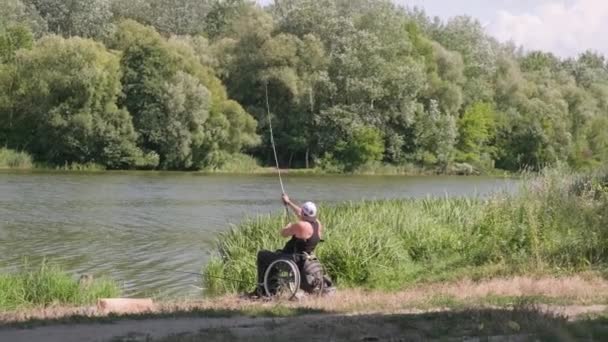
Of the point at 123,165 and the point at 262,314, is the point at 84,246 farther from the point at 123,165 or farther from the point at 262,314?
the point at 123,165

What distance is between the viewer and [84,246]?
21.5 metres

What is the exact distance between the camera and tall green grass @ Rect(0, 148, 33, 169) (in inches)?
2082

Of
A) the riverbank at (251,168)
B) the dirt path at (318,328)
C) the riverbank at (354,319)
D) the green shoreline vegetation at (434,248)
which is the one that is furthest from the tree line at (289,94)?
the dirt path at (318,328)

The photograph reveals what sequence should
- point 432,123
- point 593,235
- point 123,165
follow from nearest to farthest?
1. point 593,235
2. point 123,165
3. point 432,123

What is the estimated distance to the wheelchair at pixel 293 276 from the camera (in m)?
11.5

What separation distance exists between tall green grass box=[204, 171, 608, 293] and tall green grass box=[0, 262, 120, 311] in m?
2.47

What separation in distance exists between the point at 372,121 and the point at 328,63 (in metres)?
5.44

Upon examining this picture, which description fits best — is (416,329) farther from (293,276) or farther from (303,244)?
(303,244)

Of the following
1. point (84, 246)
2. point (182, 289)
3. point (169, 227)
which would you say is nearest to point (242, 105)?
point (169, 227)

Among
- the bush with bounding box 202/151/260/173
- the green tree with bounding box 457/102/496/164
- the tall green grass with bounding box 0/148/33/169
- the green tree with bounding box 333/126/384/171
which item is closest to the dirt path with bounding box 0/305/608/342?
the tall green grass with bounding box 0/148/33/169

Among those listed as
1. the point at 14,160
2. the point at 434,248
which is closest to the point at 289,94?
the point at 14,160

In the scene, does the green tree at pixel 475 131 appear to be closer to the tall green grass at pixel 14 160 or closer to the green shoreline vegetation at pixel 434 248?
the tall green grass at pixel 14 160

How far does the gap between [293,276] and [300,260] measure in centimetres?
35

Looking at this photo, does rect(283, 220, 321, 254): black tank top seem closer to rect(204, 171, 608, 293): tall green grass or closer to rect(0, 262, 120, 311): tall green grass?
rect(204, 171, 608, 293): tall green grass
